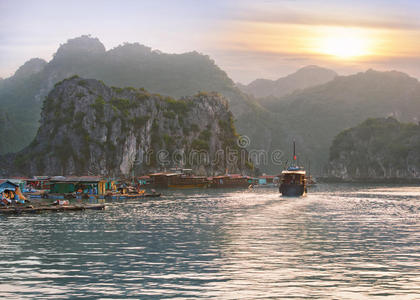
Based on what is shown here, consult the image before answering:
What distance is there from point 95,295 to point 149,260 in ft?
38.6

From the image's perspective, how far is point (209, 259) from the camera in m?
43.2

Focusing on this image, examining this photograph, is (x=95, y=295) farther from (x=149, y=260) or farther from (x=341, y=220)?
(x=341, y=220)

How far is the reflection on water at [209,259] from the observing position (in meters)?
32.5

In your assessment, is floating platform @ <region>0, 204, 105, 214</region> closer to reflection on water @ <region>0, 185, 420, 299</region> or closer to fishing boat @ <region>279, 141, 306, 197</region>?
reflection on water @ <region>0, 185, 420, 299</region>

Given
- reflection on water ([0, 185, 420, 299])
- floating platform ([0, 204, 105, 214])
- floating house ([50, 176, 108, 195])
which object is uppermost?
floating house ([50, 176, 108, 195])

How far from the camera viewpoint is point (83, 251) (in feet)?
156

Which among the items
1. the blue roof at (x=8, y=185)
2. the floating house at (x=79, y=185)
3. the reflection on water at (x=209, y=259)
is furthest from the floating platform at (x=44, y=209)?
the floating house at (x=79, y=185)

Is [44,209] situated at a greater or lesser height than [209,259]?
greater

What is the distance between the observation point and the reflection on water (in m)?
32.5

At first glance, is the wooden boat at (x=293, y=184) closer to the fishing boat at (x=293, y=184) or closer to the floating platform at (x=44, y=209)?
the fishing boat at (x=293, y=184)

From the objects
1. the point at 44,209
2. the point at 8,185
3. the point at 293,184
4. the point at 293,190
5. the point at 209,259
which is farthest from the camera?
the point at 293,184

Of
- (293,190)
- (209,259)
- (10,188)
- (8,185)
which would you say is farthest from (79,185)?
(209,259)

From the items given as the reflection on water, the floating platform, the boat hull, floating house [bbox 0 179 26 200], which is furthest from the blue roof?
the boat hull

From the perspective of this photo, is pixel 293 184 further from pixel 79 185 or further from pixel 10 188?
pixel 10 188
